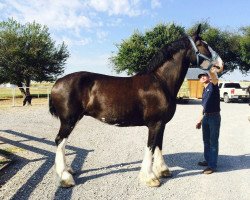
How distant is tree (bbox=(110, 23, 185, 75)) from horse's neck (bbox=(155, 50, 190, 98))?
2848cm

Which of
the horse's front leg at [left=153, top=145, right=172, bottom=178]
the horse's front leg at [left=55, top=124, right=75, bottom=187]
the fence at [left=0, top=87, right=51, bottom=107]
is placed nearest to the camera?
the horse's front leg at [left=55, top=124, right=75, bottom=187]

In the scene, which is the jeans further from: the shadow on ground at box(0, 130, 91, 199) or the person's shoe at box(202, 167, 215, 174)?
the shadow on ground at box(0, 130, 91, 199)

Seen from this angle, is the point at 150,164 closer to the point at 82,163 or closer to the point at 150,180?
the point at 150,180

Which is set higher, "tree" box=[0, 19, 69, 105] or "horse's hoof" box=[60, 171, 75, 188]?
"tree" box=[0, 19, 69, 105]

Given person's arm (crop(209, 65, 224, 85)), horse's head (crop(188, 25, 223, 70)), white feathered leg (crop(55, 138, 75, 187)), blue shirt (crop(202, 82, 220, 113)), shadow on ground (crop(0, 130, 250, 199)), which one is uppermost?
horse's head (crop(188, 25, 223, 70))

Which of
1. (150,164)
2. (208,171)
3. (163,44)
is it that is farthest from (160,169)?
(163,44)

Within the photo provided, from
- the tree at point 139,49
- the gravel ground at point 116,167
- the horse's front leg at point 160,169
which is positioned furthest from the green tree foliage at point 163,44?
the horse's front leg at point 160,169

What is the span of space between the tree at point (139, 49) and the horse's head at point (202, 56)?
1121 inches

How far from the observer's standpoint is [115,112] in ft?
21.1

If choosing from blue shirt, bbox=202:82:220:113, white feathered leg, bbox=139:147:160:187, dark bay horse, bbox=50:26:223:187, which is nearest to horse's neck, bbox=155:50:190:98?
dark bay horse, bbox=50:26:223:187

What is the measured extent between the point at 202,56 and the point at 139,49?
31.7 meters

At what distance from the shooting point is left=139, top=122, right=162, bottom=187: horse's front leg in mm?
6156

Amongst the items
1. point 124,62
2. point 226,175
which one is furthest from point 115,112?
point 124,62

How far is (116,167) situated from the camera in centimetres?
741
